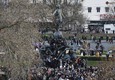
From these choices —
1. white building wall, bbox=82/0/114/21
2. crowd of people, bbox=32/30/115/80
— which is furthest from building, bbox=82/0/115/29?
crowd of people, bbox=32/30/115/80

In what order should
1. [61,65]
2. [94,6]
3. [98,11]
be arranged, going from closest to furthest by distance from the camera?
1. [61,65]
2. [98,11]
3. [94,6]

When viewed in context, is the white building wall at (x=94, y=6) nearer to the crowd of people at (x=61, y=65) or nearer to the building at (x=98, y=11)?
the building at (x=98, y=11)

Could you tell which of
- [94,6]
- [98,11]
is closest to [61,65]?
[98,11]

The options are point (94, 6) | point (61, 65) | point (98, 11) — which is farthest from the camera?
point (94, 6)

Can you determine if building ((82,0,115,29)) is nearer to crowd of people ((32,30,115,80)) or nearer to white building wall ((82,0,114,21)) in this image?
white building wall ((82,0,114,21))

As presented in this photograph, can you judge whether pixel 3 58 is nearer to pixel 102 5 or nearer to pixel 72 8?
pixel 72 8

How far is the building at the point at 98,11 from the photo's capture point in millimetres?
81625

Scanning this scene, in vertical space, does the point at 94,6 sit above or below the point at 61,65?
below

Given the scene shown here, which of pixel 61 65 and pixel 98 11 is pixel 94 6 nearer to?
pixel 98 11

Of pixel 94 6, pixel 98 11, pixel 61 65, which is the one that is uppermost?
pixel 61 65

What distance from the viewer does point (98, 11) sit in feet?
273

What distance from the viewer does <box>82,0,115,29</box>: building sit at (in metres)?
81.6

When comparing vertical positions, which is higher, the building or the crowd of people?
the crowd of people

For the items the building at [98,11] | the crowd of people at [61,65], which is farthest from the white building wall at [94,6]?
the crowd of people at [61,65]
